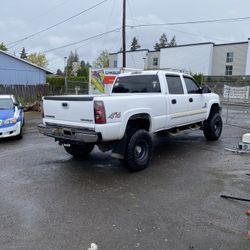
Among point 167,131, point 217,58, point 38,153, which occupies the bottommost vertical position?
point 38,153

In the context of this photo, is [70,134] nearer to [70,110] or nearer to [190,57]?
[70,110]

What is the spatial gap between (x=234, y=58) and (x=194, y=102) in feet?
152

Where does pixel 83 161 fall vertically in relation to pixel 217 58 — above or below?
below

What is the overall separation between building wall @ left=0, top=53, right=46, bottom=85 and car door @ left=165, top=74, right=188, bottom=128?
2182 centimetres

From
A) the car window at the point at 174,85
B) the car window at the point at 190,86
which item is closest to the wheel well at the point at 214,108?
the car window at the point at 190,86

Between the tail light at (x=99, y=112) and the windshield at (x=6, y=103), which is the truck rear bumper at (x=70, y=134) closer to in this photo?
the tail light at (x=99, y=112)

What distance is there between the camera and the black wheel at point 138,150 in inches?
229

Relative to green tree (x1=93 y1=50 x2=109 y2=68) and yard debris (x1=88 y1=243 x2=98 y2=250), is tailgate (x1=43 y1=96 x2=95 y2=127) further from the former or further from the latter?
green tree (x1=93 y1=50 x2=109 y2=68)

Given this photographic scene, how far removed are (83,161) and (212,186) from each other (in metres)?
2.92

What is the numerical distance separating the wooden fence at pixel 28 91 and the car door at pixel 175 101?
1417 cm

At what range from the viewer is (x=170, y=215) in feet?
13.4

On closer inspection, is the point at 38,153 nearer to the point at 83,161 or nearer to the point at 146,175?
the point at 83,161

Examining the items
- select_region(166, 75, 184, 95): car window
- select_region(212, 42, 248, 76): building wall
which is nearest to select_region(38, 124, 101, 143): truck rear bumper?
select_region(166, 75, 184, 95): car window

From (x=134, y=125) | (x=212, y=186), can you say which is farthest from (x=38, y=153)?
(x=212, y=186)
